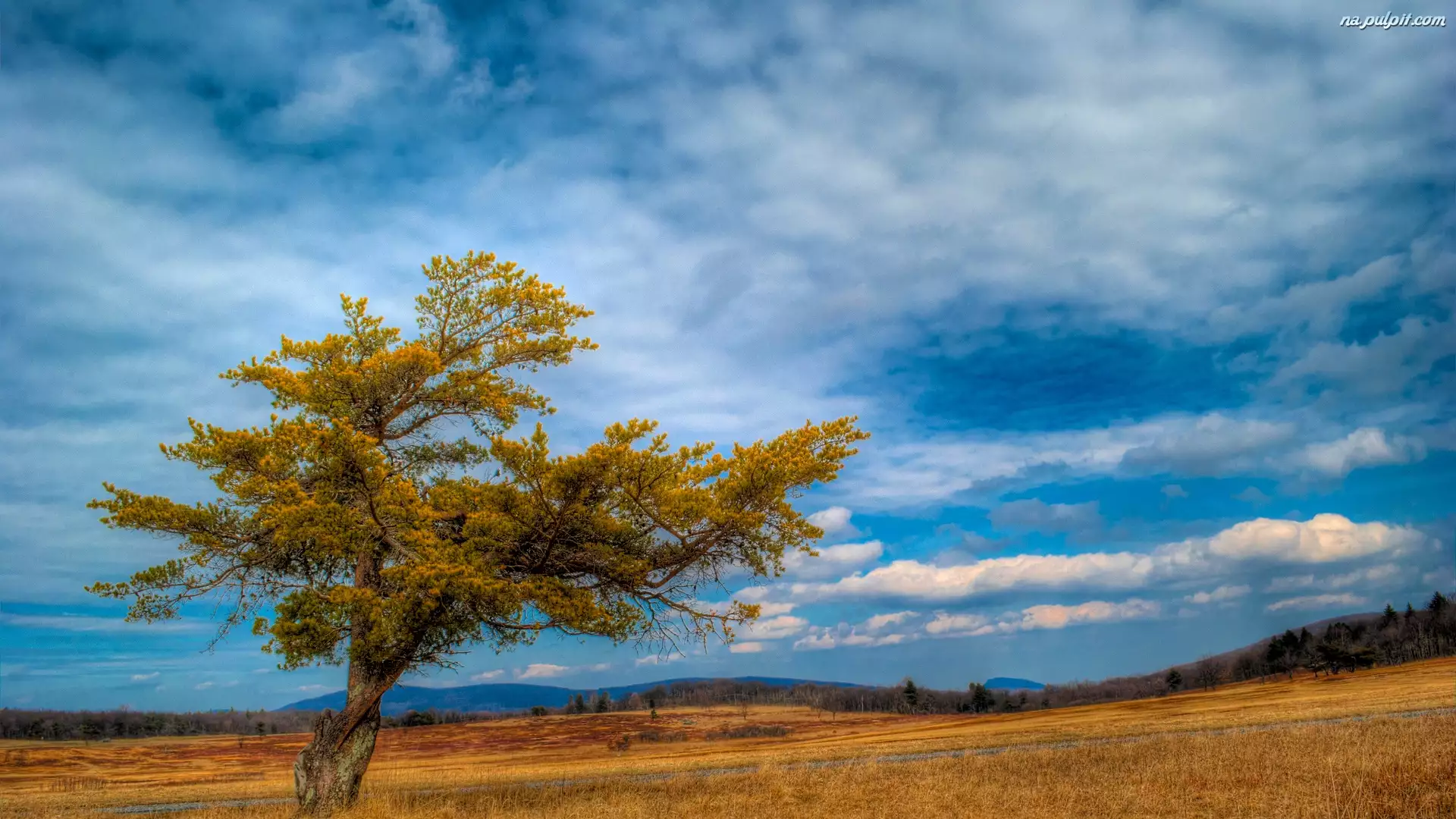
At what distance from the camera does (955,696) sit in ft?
519

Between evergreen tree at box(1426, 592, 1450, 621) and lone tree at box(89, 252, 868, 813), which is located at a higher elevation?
lone tree at box(89, 252, 868, 813)

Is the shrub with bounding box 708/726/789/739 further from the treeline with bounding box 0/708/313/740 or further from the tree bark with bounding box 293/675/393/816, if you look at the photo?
the tree bark with bounding box 293/675/393/816

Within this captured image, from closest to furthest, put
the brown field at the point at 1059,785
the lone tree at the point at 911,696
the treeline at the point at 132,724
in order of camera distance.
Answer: the brown field at the point at 1059,785 < the treeline at the point at 132,724 < the lone tree at the point at 911,696

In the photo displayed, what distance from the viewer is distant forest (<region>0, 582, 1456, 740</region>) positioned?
12456 centimetres

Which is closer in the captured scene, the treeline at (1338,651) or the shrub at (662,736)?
the shrub at (662,736)

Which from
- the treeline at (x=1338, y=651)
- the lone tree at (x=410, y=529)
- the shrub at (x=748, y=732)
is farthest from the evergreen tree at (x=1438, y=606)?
the lone tree at (x=410, y=529)

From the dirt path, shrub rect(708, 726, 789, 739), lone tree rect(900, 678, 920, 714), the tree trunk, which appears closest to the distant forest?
lone tree rect(900, 678, 920, 714)

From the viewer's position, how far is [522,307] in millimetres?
22547

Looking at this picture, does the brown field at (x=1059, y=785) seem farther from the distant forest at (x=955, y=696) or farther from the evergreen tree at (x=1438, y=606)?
the evergreen tree at (x=1438, y=606)

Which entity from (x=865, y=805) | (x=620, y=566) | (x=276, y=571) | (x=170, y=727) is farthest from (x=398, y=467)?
(x=170, y=727)

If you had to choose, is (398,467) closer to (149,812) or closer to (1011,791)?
(149,812)

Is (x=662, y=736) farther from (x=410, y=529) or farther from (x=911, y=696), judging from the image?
(x=410, y=529)

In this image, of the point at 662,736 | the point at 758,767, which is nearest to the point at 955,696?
the point at 662,736

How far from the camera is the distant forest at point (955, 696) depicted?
12456cm
